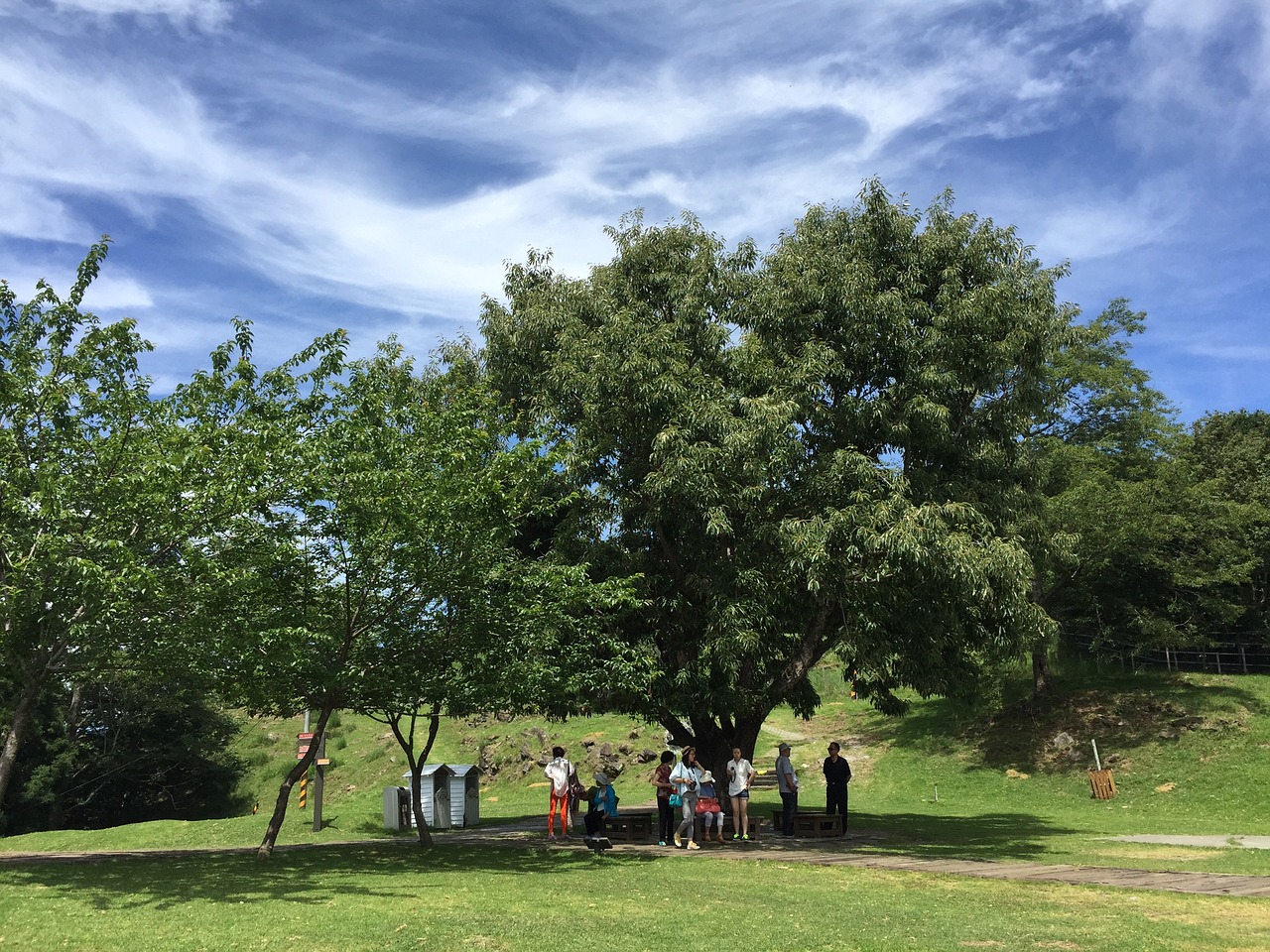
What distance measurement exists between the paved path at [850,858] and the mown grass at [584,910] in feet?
2.23

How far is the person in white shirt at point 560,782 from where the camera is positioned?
15.6 m

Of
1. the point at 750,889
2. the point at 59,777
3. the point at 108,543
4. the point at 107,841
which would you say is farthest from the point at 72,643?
the point at 59,777

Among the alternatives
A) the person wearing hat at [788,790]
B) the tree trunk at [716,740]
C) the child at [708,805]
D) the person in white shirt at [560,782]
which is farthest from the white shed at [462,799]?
the person wearing hat at [788,790]

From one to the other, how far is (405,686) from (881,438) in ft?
27.8

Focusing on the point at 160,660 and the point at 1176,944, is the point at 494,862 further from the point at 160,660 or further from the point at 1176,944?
the point at 1176,944

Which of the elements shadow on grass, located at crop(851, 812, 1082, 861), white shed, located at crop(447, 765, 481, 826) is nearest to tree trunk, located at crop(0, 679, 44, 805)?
white shed, located at crop(447, 765, 481, 826)

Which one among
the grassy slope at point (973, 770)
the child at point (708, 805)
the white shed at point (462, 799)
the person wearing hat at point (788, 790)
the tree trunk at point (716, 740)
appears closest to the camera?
the child at point (708, 805)

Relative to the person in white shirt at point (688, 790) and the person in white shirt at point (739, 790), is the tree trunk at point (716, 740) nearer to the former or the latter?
the person in white shirt at point (739, 790)

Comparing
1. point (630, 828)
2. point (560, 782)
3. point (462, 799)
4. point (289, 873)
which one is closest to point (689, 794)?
point (630, 828)

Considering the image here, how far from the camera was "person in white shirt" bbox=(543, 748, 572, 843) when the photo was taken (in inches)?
614

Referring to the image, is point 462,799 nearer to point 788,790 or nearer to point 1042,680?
point 788,790

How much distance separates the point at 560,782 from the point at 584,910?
6.89 m

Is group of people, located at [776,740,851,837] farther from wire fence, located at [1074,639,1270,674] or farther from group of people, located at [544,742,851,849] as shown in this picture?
wire fence, located at [1074,639,1270,674]

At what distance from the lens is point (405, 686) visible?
542 inches
